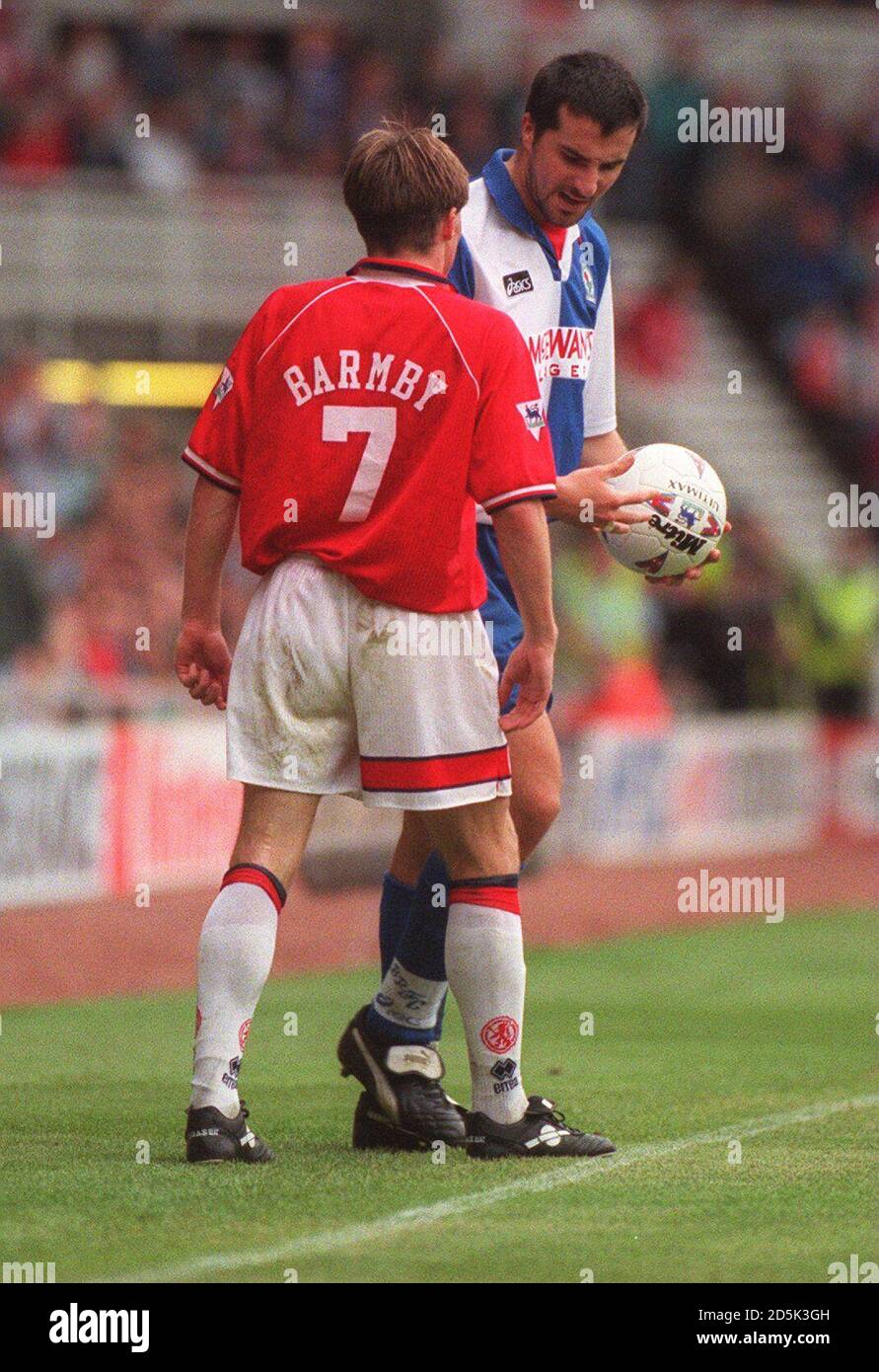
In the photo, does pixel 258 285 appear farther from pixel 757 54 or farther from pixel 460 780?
pixel 460 780

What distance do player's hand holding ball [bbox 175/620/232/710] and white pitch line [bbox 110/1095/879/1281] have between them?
133cm

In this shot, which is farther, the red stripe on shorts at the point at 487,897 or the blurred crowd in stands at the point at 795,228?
the blurred crowd in stands at the point at 795,228

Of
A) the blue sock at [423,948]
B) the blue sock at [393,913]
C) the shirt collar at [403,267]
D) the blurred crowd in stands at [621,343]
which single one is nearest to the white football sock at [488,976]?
the blue sock at [423,948]

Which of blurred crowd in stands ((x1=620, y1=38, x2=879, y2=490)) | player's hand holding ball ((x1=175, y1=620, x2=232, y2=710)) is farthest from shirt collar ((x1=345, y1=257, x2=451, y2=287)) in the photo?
blurred crowd in stands ((x1=620, y1=38, x2=879, y2=490))

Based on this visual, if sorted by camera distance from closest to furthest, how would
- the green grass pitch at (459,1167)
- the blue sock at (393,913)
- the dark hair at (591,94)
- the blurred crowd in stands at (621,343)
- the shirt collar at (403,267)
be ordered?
the green grass pitch at (459,1167) → the shirt collar at (403,267) → the dark hair at (591,94) → the blue sock at (393,913) → the blurred crowd in stands at (621,343)

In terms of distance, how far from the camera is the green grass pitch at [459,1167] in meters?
4.54

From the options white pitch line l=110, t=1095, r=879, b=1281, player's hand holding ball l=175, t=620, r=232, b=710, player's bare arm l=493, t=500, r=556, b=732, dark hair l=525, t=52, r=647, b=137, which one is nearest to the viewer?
white pitch line l=110, t=1095, r=879, b=1281

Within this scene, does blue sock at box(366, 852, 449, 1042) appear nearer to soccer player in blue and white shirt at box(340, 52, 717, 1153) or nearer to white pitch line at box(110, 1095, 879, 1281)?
soccer player in blue and white shirt at box(340, 52, 717, 1153)

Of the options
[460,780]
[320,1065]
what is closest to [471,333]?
[460,780]

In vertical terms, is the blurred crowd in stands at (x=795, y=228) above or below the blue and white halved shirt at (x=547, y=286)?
above

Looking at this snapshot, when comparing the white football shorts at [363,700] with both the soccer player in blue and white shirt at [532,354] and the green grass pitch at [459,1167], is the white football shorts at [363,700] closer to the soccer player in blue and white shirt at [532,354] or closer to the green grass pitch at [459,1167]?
the soccer player in blue and white shirt at [532,354]

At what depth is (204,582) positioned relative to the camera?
18.3ft

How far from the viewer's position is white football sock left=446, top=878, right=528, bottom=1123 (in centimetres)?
559

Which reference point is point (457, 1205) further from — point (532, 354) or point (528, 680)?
point (532, 354)
